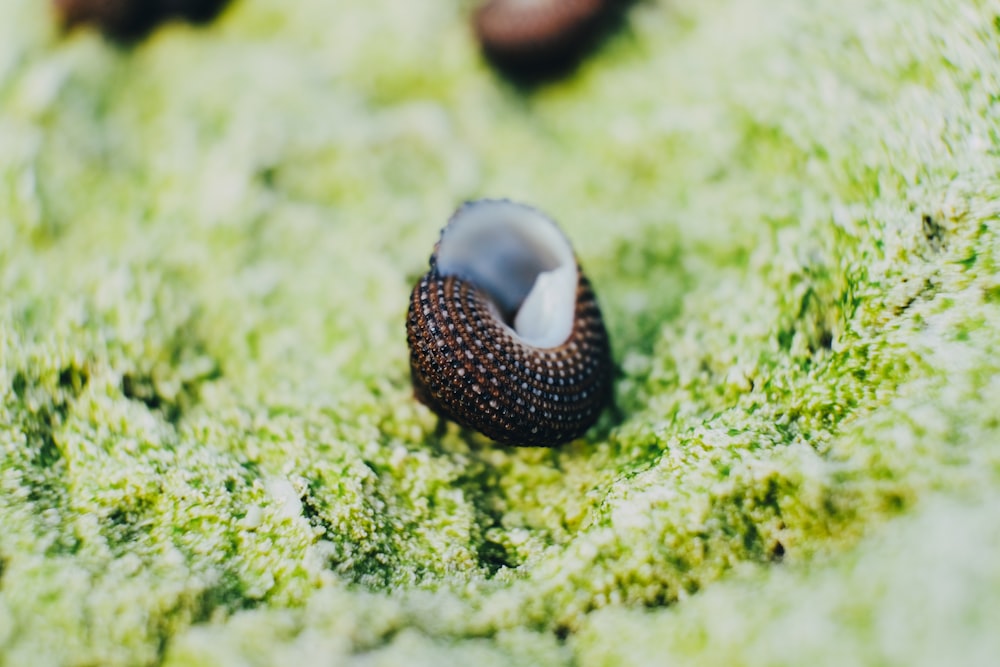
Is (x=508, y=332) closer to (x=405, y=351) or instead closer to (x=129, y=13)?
(x=405, y=351)

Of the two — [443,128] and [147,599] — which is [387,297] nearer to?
[443,128]

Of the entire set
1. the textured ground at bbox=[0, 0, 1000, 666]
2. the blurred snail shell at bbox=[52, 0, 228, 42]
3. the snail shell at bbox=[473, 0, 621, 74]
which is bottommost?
the textured ground at bbox=[0, 0, 1000, 666]

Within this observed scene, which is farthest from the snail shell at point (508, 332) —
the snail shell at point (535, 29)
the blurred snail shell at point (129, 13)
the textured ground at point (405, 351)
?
the blurred snail shell at point (129, 13)

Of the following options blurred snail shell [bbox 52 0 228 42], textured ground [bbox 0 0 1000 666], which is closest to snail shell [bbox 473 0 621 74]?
textured ground [bbox 0 0 1000 666]

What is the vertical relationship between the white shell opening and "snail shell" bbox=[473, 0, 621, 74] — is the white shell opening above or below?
below

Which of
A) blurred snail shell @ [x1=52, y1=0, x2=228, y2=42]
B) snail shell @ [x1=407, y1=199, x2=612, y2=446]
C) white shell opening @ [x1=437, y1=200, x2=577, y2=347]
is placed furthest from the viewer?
blurred snail shell @ [x1=52, y1=0, x2=228, y2=42]

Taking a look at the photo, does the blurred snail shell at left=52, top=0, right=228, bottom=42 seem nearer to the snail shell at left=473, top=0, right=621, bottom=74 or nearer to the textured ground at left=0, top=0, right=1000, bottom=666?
the textured ground at left=0, top=0, right=1000, bottom=666

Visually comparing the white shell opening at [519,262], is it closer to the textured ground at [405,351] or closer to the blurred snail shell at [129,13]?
the textured ground at [405,351]
